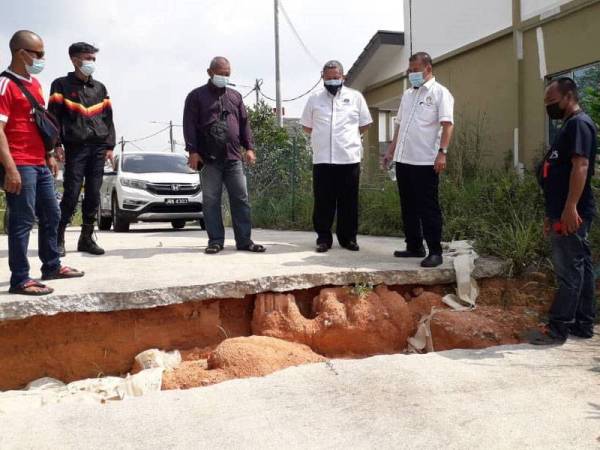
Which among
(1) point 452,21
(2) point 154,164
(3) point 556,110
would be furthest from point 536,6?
(2) point 154,164

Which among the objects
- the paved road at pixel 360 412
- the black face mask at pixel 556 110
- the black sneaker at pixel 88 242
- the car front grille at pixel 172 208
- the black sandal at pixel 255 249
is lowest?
the paved road at pixel 360 412

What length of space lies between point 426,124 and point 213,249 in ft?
7.53

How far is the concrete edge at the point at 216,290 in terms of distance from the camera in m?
3.52

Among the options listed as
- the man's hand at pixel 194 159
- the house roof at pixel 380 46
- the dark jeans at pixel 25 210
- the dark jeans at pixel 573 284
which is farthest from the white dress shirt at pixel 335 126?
the house roof at pixel 380 46

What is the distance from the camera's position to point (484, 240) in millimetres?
4980

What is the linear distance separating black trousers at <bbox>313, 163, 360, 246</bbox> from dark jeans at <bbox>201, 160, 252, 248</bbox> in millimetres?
716

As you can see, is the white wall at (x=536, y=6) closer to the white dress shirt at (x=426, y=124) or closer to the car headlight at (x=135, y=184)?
the white dress shirt at (x=426, y=124)

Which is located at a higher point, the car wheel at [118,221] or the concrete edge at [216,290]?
the car wheel at [118,221]

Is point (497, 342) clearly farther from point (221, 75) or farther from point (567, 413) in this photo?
point (221, 75)

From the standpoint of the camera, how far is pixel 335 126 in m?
5.23

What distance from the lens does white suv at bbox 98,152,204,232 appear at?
A: 32.7ft

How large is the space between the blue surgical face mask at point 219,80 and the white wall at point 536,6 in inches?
216

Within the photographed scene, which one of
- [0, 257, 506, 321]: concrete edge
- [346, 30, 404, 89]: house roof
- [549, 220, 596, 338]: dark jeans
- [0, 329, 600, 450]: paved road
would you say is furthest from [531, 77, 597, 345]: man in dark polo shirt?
[346, 30, 404, 89]: house roof

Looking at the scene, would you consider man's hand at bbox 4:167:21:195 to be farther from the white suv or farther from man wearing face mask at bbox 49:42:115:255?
the white suv
